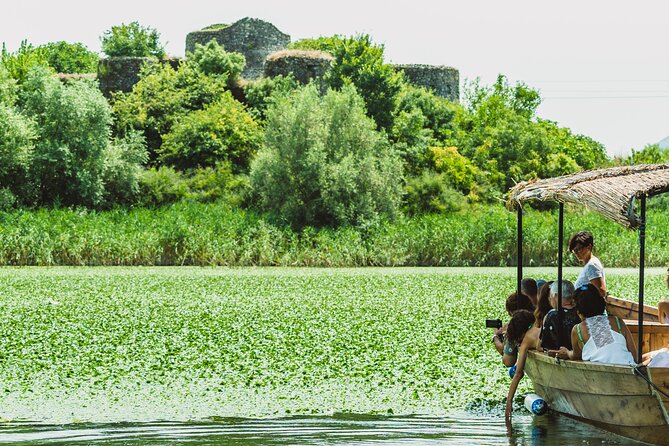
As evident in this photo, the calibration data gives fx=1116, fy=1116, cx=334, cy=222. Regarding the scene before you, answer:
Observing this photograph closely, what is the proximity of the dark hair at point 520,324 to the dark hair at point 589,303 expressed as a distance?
118 centimetres

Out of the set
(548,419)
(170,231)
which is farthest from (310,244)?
(548,419)

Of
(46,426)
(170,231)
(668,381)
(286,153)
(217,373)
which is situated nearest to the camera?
(668,381)

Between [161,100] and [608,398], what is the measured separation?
3704cm

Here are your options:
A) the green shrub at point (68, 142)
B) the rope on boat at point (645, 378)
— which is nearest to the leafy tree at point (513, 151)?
the green shrub at point (68, 142)

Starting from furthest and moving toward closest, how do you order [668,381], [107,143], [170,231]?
[107,143]
[170,231]
[668,381]

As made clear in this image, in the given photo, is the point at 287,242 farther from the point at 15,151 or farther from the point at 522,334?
the point at 522,334

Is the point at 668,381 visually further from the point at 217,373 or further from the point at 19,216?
the point at 19,216

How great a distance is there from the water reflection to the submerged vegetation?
379 millimetres

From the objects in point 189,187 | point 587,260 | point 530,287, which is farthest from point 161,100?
point 587,260

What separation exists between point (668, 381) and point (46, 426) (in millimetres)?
4938

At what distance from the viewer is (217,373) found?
11883 millimetres

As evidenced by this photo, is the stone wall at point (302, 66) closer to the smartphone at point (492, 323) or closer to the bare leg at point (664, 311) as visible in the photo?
the smartphone at point (492, 323)

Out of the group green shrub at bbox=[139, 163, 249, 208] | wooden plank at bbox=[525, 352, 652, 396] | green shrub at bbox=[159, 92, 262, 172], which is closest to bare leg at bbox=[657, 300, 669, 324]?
wooden plank at bbox=[525, 352, 652, 396]

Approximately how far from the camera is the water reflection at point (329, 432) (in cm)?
868
